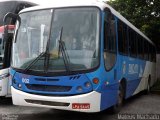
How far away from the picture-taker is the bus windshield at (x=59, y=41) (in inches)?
328

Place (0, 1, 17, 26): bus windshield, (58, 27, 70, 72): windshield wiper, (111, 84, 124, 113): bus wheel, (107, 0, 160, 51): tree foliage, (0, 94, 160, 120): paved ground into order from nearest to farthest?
(58, 27, 70, 72): windshield wiper → (0, 94, 160, 120): paved ground → (111, 84, 124, 113): bus wheel → (0, 1, 17, 26): bus windshield → (107, 0, 160, 51): tree foliage

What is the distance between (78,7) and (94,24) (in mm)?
645

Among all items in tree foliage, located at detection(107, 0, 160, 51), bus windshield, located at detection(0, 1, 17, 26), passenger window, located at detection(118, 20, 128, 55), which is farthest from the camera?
tree foliage, located at detection(107, 0, 160, 51)

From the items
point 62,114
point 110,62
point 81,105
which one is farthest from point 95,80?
point 62,114

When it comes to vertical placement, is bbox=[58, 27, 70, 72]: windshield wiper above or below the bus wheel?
above

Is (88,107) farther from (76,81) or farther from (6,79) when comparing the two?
(6,79)

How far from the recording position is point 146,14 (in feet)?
68.8

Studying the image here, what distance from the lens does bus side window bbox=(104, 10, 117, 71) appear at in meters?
8.75

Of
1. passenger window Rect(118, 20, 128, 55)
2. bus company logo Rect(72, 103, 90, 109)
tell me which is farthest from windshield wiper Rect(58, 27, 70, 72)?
passenger window Rect(118, 20, 128, 55)

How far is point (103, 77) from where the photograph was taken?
8391 mm

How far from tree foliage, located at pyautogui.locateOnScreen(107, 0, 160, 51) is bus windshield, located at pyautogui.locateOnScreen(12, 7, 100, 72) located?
12.2 m

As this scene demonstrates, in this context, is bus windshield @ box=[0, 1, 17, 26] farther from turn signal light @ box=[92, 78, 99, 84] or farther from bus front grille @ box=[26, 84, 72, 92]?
turn signal light @ box=[92, 78, 99, 84]

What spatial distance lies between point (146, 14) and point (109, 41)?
12505 millimetres

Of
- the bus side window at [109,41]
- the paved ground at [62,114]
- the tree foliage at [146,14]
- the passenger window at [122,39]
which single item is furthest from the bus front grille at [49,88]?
the tree foliage at [146,14]
